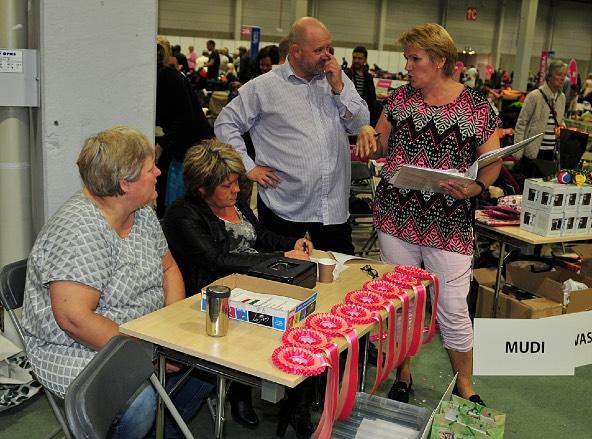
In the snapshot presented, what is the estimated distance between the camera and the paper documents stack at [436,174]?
2.52 m

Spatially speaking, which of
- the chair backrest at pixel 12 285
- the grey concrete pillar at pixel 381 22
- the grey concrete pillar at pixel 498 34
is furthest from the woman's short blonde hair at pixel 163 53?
the grey concrete pillar at pixel 498 34

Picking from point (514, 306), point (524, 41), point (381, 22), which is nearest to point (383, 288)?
point (514, 306)

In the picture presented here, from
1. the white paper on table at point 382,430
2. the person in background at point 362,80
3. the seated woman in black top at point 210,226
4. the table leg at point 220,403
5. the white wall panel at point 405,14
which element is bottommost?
the white paper on table at point 382,430

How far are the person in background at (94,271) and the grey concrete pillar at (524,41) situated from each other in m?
17.5

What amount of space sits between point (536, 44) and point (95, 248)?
81.1 ft

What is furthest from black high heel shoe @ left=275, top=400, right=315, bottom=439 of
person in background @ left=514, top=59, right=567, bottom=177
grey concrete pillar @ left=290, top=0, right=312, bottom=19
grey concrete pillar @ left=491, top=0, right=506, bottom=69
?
grey concrete pillar @ left=491, top=0, right=506, bottom=69

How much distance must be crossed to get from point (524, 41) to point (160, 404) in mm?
17791

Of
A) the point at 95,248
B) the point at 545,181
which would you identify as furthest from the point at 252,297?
the point at 545,181

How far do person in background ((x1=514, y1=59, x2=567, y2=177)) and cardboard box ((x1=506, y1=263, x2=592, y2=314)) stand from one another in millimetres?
1919

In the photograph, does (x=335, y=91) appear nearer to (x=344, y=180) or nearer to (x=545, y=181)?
(x=344, y=180)

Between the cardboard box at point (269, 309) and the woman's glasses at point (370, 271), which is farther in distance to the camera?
the woman's glasses at point (370, 271)

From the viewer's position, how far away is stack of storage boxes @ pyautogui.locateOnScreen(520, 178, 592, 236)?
12.2ft

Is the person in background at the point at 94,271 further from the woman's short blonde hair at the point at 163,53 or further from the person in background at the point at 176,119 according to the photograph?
the woman's short blonde hair at the point at 163,53

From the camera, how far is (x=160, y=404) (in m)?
2.14
